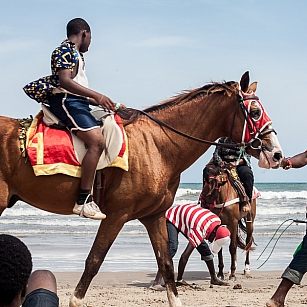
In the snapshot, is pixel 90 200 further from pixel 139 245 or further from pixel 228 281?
pixel 139 245

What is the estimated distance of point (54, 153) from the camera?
21.2 ft

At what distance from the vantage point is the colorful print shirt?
650 cm

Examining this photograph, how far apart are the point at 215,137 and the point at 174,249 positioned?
2.91 metres

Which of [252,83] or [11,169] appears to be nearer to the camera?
[11,169]

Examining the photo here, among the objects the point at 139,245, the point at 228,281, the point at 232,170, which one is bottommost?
the point at 139,245

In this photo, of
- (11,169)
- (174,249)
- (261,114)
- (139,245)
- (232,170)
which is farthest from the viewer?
(139,245)

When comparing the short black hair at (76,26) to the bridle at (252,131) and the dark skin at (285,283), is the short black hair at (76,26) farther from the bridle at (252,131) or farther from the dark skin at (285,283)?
the dark skin at (285,283)

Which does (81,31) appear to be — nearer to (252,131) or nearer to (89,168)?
(89,168)

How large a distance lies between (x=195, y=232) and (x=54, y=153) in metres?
3.57

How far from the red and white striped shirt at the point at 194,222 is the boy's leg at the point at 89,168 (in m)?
3.19

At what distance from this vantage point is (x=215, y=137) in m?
7.13

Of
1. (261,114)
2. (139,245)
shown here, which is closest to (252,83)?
(261,114)

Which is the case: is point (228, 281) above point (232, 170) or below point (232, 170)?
below

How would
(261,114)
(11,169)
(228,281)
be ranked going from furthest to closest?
(228,281)
(261,114)
(11,169)
